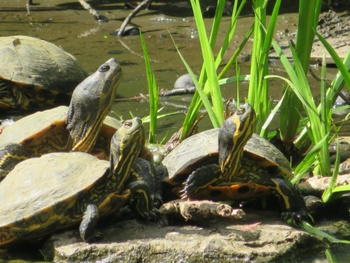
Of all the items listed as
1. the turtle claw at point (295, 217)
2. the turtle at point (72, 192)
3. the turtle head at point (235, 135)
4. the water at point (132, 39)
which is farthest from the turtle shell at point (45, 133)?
the turtle claw at point (295, 217)

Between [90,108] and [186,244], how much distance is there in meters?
1.36

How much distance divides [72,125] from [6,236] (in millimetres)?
1122

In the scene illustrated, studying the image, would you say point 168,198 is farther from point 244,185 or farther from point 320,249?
point 320,249

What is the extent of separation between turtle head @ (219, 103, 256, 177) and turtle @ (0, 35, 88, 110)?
375cm

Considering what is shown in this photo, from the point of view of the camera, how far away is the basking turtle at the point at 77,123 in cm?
501

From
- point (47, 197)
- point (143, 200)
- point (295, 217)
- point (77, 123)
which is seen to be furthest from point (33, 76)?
point (295, 217)

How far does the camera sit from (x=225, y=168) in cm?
454

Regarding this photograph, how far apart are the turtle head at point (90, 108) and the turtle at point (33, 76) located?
2.80m

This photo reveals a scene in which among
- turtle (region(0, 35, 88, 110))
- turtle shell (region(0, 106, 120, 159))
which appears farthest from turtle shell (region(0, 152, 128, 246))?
turtle (region(0, 35, 88, 110))

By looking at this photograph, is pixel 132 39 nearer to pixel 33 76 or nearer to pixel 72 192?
pixel 33 76

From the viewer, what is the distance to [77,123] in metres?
5.09

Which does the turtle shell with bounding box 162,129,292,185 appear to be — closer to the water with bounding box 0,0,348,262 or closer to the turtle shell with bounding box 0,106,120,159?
the turtle shell with bounding box 0,106,120,159

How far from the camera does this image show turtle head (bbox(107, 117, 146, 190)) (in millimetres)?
4281

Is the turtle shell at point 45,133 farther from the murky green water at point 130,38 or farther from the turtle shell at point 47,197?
the murky green water at point 130,38
